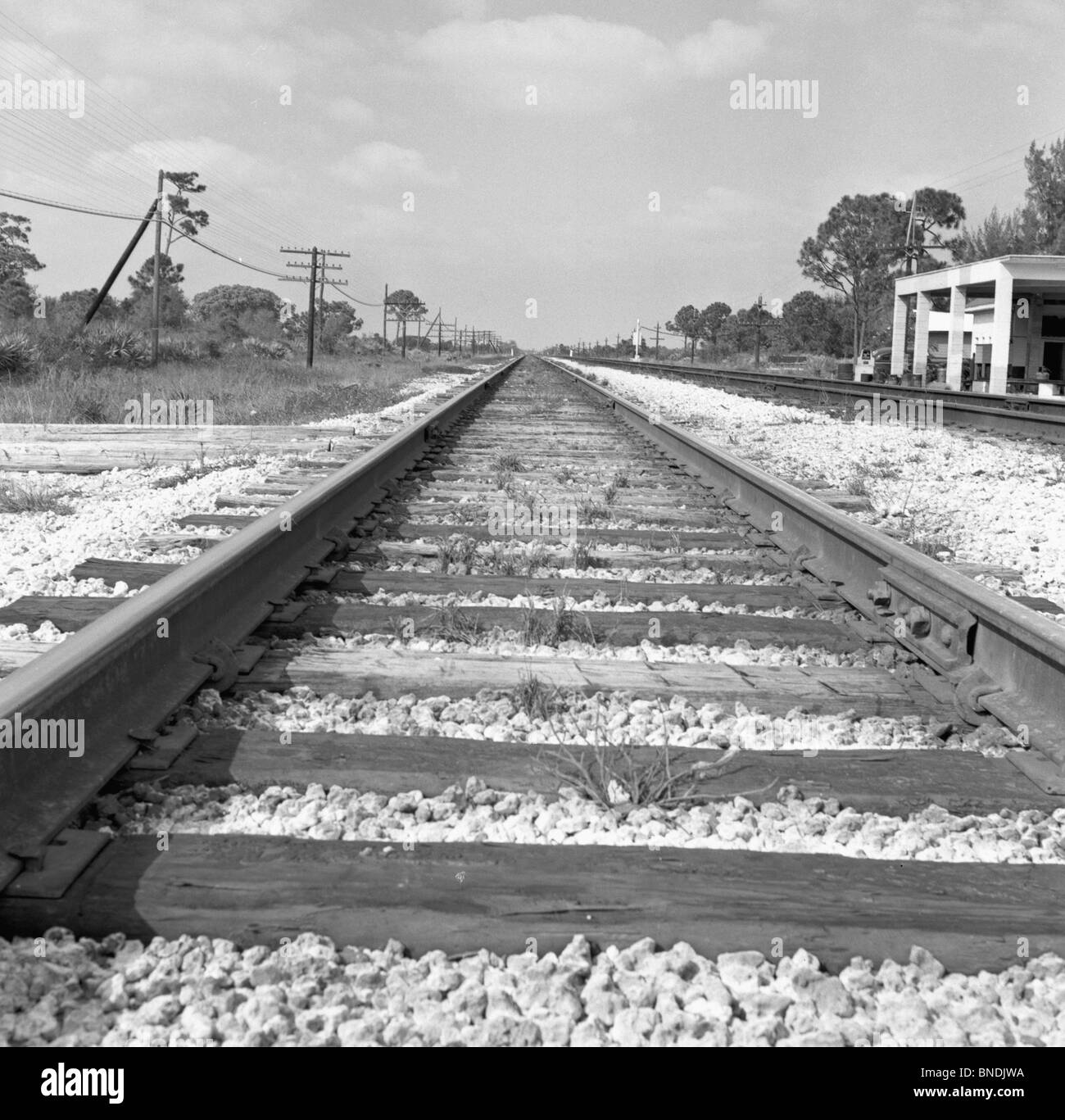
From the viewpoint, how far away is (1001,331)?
33.4 m

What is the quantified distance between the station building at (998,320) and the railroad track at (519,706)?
29.1m

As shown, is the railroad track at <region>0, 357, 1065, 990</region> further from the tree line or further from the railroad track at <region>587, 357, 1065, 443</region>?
the tree line

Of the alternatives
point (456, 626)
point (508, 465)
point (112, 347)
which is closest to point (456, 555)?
point (456, 626)

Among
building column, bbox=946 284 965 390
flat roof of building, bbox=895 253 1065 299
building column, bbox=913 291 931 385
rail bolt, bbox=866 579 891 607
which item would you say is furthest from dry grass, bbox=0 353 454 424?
building column, bbox=913 291 931 385

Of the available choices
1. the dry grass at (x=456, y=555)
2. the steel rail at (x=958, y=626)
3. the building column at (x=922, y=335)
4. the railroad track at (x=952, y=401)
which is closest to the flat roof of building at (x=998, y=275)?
the building column at (x=922, y=335)

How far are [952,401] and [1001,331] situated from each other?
53.0 ft

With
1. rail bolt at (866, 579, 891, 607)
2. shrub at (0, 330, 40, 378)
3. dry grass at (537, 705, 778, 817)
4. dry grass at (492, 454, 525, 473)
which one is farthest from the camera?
shrub at (0, 330, 40, 378)

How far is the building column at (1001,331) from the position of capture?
1297 inches

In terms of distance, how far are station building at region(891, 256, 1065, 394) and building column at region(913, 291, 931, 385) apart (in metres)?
0.03

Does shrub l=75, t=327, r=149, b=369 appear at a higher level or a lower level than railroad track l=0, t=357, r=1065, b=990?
higher

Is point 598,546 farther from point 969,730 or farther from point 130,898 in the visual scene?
point 130,898

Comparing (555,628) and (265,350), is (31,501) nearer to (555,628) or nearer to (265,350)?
(555,628)

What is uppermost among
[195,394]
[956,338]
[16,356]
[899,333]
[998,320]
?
[899,333]

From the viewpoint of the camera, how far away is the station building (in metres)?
33.2
